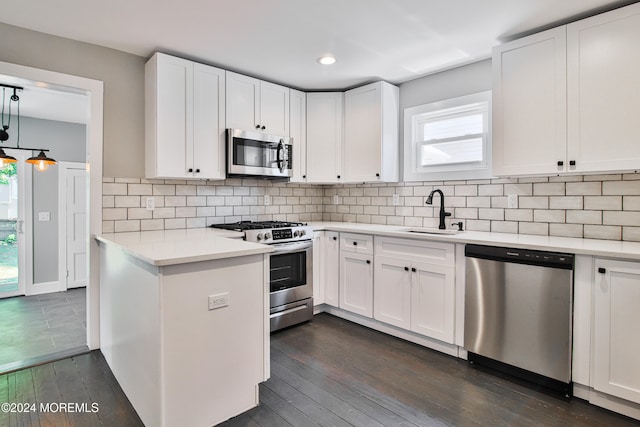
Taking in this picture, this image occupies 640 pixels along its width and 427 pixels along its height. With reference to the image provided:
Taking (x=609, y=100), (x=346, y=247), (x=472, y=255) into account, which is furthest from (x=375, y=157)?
(x=609, y=100)

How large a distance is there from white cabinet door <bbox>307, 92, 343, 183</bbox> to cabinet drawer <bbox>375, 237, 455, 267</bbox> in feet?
3.65

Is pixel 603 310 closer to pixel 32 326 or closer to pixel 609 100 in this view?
pixel 609 100

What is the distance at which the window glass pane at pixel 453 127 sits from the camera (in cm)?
309

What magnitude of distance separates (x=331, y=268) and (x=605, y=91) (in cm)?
251

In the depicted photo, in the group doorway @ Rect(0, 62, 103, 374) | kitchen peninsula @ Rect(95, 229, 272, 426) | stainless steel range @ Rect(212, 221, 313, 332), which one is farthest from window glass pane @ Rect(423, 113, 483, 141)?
doorway @ Rect(0, 62, 103, 374)

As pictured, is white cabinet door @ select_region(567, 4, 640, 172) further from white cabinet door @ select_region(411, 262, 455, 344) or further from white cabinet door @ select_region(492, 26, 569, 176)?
white cabinet door @ select_region(411, 262, 455, 344)

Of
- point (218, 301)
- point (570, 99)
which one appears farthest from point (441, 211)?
point (218, 301)

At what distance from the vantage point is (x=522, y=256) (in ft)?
7.14

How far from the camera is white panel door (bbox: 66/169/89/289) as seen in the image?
15.9 feet

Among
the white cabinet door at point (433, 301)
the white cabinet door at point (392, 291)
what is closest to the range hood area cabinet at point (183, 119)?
the white cabinet door at point (392, 291)

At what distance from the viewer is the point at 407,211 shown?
3533 mm

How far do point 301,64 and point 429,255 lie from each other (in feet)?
6.58

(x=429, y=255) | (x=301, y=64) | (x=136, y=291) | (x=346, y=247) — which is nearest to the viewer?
(x=136, y=291)

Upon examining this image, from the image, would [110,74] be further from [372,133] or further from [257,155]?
[372,133]
